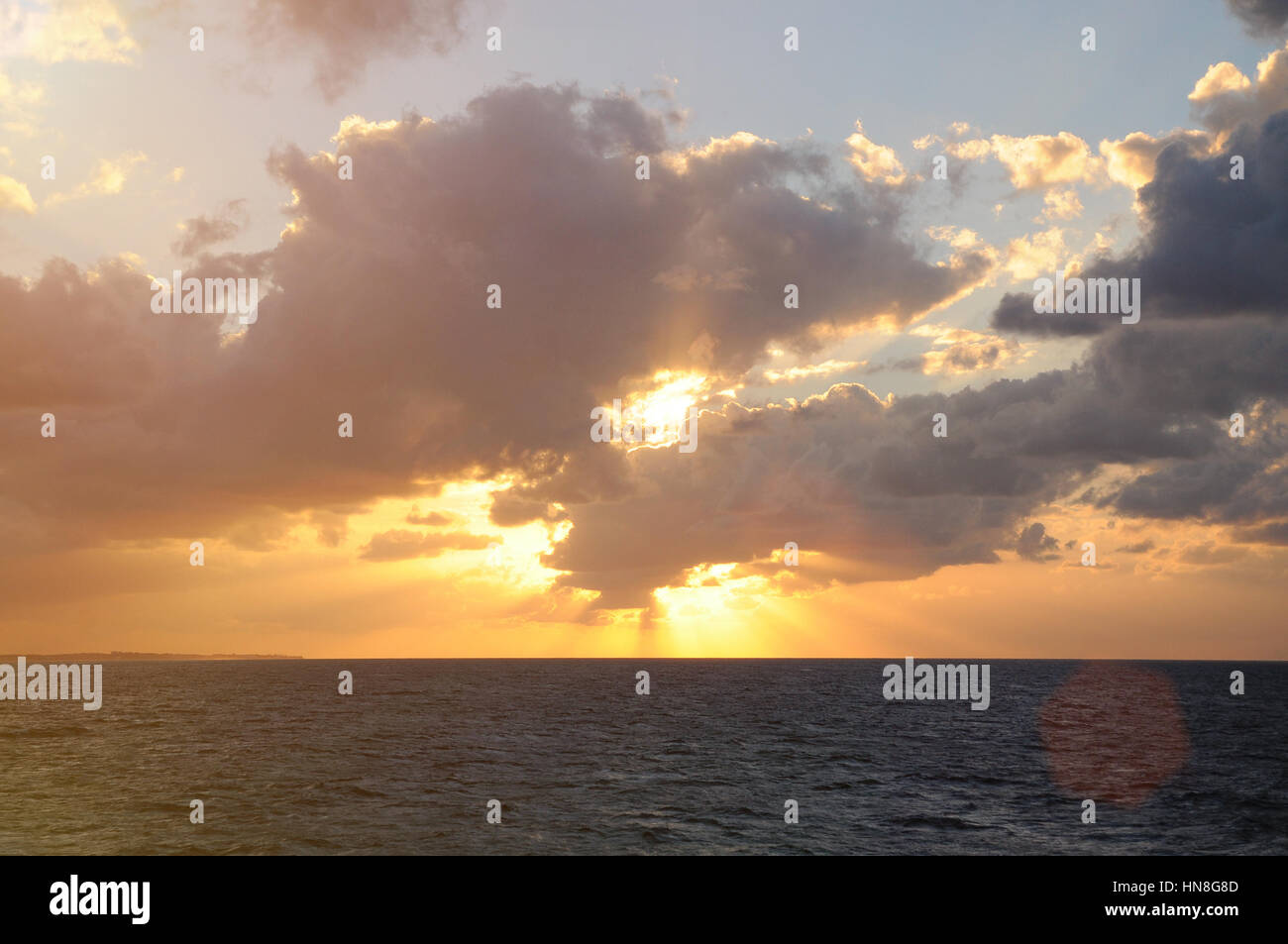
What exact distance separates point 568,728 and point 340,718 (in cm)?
2926

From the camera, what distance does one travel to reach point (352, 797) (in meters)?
43.4

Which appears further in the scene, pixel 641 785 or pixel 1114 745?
pixel 1114 745

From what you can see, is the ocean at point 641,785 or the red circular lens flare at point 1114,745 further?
the red circular lens flare at point 1114,745

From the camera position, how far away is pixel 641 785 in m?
48.9

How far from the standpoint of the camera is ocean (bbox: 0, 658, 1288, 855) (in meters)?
35.1

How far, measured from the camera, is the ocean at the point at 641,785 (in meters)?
35.1

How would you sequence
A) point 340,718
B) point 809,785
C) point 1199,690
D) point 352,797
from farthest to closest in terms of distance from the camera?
point 1199,690, point 340,718, point 809,785, point 352,797

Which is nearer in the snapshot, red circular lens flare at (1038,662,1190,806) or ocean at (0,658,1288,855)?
ocean at (0,658,1288,855)

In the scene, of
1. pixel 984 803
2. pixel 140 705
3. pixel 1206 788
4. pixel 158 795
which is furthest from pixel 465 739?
pixel 140 705

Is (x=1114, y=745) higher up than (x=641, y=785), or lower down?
lower down
